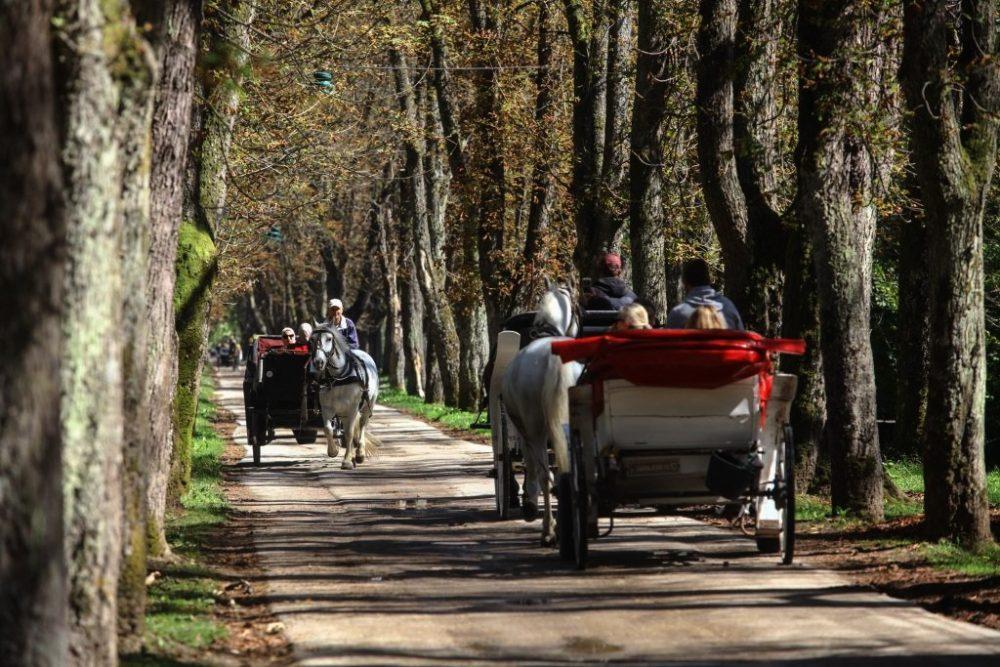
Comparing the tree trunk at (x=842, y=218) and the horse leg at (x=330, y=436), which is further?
the horse leg at (x=330, y=436)

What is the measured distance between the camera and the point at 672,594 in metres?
10.6

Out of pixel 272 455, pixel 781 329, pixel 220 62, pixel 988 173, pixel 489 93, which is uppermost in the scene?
pixel 489 93

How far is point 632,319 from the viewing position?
12539 mm

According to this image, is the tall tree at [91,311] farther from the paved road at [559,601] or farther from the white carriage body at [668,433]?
the white carriage body at [668,433]

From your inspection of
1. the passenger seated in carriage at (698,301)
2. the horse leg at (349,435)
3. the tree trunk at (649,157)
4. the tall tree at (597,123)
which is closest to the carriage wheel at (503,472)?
the passenger seated in carriage at (698,301)

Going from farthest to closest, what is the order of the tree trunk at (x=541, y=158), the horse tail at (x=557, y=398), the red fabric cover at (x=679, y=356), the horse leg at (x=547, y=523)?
the tree trunk at (x=541, y=158), the horse leg at (x=547, y=523), the horse tail at (x=557, y=398), the red fabric cover at (x=679, y=356)

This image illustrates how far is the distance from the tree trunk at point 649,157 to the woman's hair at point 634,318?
30.1ft

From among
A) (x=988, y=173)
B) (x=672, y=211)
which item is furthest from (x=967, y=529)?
(x=672, y=211)

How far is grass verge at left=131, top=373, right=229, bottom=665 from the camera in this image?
9039 mm

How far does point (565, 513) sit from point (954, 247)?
375 cm

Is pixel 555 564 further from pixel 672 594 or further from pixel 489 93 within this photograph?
pixel 489 93

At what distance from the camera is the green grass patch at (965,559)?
11.7 m

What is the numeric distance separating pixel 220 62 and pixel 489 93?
1773cm

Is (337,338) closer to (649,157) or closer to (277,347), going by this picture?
(277,347)
